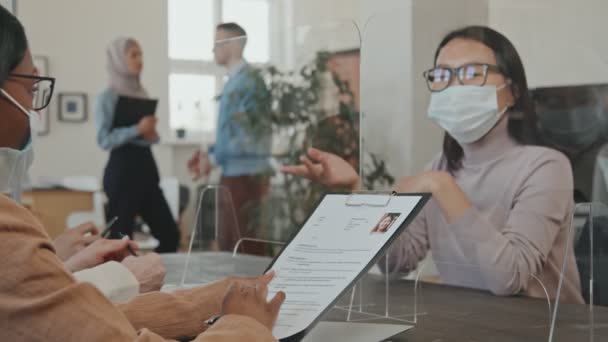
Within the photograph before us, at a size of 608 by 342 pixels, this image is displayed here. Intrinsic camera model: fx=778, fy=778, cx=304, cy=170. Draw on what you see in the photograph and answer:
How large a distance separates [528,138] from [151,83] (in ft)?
21.9

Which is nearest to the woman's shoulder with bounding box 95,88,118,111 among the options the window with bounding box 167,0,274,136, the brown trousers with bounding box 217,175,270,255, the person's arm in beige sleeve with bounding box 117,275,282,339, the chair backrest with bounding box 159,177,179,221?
the window with bounding box 167,0,274,136

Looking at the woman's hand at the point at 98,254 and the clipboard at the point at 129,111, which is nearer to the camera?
the woman's hand at the point at 98,254

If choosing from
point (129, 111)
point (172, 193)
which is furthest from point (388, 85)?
point (172, 193)

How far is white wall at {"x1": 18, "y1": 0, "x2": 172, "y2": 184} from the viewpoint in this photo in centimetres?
728

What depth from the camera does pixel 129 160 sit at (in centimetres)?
466

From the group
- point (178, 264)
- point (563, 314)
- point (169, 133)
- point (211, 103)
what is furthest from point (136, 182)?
point (563, 314)

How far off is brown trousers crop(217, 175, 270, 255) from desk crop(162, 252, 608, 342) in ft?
1.77

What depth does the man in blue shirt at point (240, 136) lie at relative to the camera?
2180mm

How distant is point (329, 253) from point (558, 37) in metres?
0.69

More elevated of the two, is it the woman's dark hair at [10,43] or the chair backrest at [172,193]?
the woman's dark hair at [10,43]

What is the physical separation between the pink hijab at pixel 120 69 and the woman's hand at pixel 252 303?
3941 millimetres

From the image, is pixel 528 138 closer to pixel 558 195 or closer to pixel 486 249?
pixel 558 195

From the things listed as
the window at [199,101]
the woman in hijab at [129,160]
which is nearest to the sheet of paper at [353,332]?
the window at [199,101]

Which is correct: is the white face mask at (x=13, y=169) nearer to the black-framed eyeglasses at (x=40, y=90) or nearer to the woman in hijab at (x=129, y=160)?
the black-framed eyeglasses at (x=40, y=90)
